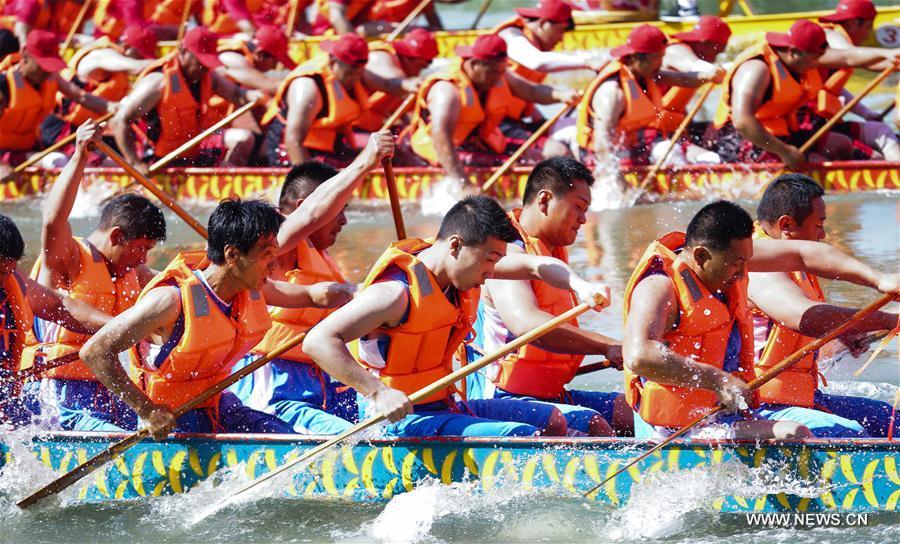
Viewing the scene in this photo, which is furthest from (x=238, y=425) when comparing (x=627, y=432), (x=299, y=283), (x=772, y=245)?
(x=772, y=245)

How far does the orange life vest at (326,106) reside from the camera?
36.0 ft

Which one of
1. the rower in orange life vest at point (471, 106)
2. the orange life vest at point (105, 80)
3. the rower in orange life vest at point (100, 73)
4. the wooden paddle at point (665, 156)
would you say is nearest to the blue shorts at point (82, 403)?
the rower in orange life vest at point (471, 106)

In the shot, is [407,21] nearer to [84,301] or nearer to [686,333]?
[84,301]

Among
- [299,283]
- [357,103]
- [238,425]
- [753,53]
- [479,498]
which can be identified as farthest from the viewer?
[357,103]

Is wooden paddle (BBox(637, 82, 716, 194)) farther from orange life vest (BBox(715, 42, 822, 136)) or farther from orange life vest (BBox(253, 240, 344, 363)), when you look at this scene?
orange life vest (BBox(253, 240, 344, 363))

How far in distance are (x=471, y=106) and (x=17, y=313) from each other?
18.6ft

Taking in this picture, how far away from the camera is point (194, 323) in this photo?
5.29 meters

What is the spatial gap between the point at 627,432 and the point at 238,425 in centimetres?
150

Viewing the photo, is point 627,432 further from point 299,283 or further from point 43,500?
point 43,500

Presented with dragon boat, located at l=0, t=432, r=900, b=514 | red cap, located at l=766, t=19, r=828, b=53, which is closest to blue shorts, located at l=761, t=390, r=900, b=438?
dragon boat, located at l=0, t=432, r=900, b=514

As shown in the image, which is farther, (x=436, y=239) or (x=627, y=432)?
(x=627, y=432)

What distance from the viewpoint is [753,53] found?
1034 centimetres

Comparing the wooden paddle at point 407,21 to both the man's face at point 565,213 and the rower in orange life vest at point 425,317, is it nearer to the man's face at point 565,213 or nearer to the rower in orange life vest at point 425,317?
the man's face at point 565,213

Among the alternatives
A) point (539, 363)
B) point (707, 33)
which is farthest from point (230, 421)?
point (707, 33)
